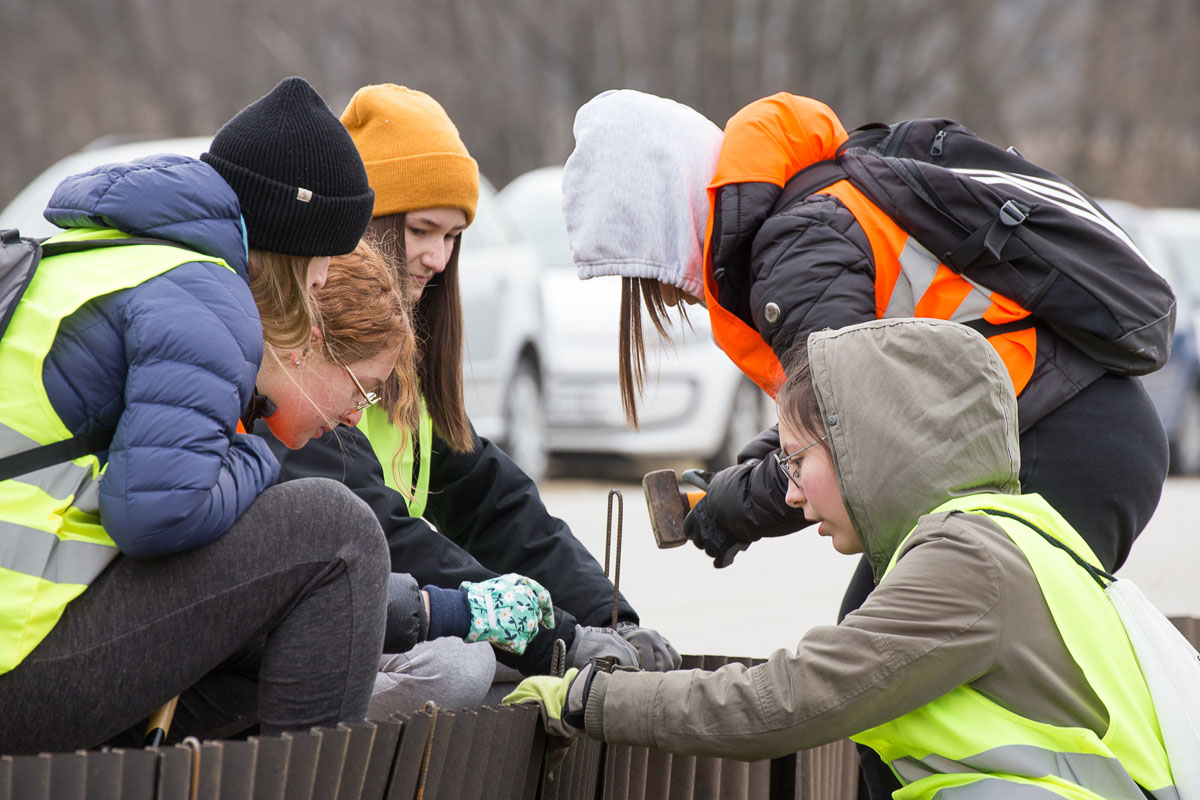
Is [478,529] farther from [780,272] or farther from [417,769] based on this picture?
[417,769]

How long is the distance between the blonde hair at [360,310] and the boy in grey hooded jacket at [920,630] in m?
0.67

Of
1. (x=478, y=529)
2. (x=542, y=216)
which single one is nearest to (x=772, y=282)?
(x=478, y=529)

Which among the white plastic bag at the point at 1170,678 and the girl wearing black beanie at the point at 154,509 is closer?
the girl wearing black beanie at the point at 154,509

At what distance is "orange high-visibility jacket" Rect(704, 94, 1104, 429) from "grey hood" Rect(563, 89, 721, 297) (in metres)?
0.19

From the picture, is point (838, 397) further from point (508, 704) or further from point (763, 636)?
point (763, 636)

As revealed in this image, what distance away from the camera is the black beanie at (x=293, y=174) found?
242 centimetres

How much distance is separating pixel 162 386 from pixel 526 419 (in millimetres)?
6574

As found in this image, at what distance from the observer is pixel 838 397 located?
2242 millimetres

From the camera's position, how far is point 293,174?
2439 millimetres

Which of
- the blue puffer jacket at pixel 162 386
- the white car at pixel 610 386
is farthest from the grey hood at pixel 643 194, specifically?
the white car at pixel 610 386

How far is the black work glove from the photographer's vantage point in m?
3.02

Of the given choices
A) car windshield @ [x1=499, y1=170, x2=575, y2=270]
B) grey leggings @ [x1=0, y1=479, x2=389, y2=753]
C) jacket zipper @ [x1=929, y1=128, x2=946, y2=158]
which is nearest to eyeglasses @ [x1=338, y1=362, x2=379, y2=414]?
grey leggings @ [x1=0, y1=479, x2=389, y2=753]

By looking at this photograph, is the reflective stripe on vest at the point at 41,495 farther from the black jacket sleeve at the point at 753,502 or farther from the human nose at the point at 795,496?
the black jacket sleeve at the point at 753,502

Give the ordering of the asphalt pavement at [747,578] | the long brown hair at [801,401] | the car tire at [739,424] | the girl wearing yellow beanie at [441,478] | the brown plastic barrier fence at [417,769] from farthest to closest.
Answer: the car tire at [739,424] < the asphalt pavement at [747,578] < the girl wearing yellow beanie at [441,478] < the long brown hair at [801,401] < the brown plastic barrier fence at [417,769]
